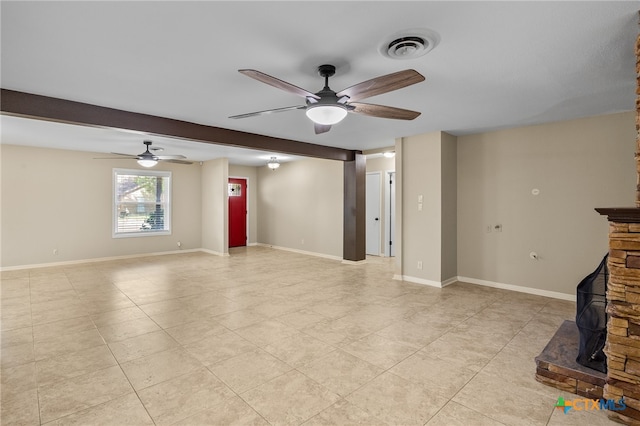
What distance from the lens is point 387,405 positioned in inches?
84.7

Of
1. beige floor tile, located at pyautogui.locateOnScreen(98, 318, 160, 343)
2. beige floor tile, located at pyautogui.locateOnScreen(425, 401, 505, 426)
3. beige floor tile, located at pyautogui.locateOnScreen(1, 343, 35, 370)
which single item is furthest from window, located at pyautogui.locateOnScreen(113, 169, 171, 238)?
beige floor tile, located at pyautogui.locateOnScreen(425, 401, 505, 426)

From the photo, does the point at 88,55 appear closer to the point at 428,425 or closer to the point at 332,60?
the point at 332,60

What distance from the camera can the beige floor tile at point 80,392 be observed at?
213cm

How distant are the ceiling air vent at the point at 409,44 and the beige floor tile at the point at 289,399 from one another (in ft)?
8.20

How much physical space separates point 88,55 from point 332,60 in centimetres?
188

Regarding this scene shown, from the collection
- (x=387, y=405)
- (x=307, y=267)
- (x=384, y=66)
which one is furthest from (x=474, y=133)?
(x=387, y=405)

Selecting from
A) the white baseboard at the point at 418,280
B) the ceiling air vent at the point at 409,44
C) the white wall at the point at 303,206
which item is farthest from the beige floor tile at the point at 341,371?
the white wall at the point at 303,206

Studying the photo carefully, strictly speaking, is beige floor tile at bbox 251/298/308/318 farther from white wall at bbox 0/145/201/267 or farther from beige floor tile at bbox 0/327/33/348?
white wall at bbox 0/145/201/267

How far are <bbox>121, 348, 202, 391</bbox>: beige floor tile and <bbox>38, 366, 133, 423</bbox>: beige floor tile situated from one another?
73mm

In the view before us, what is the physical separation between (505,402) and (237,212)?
877cm

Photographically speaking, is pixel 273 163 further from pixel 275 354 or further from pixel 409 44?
pixel 409 44

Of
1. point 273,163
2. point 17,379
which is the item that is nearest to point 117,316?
point 17,379

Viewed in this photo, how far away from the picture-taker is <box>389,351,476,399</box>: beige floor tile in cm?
237

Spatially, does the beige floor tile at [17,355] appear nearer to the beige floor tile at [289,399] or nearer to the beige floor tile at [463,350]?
the beige floor tile at [289,399]
